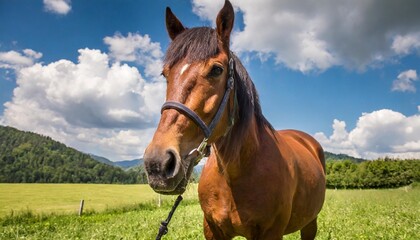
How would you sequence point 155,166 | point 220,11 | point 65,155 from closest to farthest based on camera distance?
point 155,166
point 220,11
point 65,155

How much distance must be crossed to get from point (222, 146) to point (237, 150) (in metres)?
0.14

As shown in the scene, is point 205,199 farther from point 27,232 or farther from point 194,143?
point 27,232

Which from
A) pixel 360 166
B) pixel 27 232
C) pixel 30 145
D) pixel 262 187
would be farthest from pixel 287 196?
pixel 30 145

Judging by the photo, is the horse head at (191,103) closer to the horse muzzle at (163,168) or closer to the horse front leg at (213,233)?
the horse muzzle at (163,168)

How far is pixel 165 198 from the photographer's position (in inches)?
1192

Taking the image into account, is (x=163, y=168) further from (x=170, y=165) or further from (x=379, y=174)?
(x=379, y=174)

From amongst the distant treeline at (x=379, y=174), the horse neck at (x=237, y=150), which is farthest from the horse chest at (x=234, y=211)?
the distant treeline at (x=379, y=174)

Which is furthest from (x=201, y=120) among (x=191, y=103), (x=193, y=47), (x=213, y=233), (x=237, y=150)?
(x=213, y=233)

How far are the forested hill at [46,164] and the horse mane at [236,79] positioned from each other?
1756 inches

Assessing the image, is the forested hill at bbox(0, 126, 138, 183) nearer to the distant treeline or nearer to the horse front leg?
the distant treeline

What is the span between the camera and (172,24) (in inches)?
109

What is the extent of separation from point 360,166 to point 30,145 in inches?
6289

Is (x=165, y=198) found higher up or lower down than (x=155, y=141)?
lower down

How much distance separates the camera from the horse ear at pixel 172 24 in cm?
273
